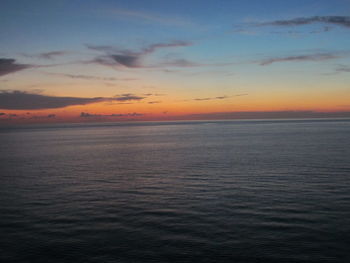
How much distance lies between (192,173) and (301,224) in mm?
27527

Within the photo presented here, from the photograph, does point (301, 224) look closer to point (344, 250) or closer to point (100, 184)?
point (344, 250)

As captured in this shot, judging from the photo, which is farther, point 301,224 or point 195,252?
point 301,224

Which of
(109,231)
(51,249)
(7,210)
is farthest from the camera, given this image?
(7,210)

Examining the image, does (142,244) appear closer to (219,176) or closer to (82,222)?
(82,222)

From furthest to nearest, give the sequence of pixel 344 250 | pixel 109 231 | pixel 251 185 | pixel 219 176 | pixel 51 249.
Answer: pixel 219 176
pixel 251 185
pixel 109 231
pixel 51 249
pixel 344 250

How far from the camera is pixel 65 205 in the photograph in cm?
3334

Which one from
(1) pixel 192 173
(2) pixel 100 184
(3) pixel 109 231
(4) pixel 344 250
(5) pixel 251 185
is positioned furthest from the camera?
(1) pixel 192 173

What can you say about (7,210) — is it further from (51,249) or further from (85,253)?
(85,253)

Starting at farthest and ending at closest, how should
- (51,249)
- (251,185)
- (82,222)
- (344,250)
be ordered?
(251,185)
(82,222)
(51,249)
(344,250)

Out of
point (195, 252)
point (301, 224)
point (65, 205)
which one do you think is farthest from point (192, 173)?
point (195, 252)

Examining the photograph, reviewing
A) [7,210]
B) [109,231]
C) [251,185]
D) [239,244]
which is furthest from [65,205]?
[251,185]

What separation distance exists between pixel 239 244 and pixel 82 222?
14.6 metres

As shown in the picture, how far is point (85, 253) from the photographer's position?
21.5m

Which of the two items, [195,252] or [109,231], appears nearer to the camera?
[195,252]
